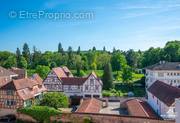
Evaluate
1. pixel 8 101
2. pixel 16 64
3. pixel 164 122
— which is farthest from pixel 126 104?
pixel 16 64

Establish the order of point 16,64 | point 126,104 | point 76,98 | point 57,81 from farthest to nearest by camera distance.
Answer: point 16,64
point 57,81
point 76,98
point 126,104

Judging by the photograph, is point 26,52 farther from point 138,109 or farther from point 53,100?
point 138,109

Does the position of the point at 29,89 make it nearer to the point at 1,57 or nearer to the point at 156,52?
the point at 156,52

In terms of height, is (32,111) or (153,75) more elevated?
(153,75)

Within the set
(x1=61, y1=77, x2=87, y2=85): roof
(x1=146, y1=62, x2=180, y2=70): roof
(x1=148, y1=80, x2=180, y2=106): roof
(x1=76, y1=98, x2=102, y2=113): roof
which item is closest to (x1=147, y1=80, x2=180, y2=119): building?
(x1=148, y1=80, x2=180, y2=106): roof

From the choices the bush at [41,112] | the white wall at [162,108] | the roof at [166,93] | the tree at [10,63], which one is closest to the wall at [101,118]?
the bush at [41,112]

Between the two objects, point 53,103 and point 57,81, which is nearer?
point 53,103

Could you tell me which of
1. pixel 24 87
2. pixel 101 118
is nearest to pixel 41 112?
pixel 101 118
